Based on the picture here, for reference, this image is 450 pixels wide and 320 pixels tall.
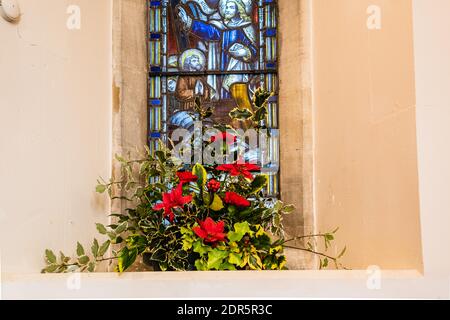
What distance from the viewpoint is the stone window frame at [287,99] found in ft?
5.31

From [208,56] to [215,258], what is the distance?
3.42ft

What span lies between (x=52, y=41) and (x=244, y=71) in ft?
2.67

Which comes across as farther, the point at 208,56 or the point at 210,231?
the point at 208,56

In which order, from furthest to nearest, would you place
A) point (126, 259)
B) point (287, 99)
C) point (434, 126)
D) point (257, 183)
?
point (287, 99), point (257, 183), point (126, 259), point (434, 126)

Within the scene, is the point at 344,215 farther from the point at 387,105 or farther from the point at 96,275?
the point at 96,275

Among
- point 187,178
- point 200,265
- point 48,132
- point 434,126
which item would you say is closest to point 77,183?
point 48,132

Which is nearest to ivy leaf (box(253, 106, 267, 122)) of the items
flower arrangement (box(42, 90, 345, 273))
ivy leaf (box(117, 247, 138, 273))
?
flower arrangement (box(42, 90, 345, 273))

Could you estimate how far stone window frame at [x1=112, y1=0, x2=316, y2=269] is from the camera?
5.31 ft

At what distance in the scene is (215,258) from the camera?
0.99 metres

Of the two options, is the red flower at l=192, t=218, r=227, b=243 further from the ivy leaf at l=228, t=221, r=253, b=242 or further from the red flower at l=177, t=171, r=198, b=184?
the red flower at l=177, t=171, r=198, b=184

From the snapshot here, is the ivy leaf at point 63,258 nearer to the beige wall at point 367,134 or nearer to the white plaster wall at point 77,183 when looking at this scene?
the white plaster wall at point 77,183

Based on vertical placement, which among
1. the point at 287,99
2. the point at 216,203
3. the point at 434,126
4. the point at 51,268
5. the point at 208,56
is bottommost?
the point at 51,268

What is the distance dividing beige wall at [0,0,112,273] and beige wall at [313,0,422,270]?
0.72 metres

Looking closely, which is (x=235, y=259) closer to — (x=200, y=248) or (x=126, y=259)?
(x=200, y=248)
